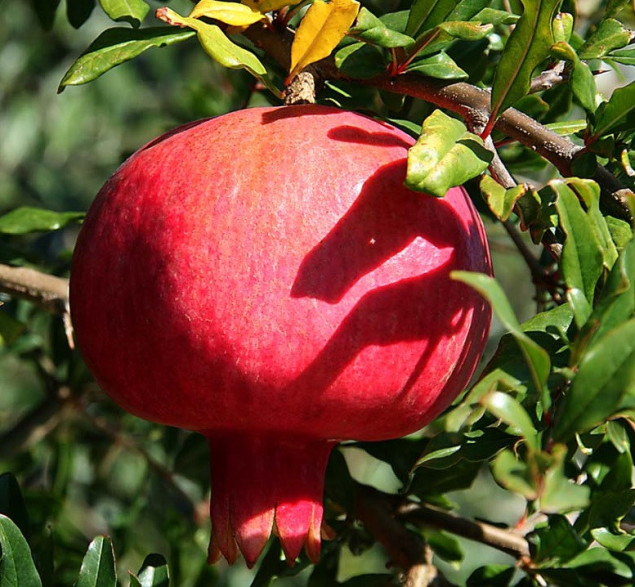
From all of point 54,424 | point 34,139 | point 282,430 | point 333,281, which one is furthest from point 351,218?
point 34,139

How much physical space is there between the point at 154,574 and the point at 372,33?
0.62 metres

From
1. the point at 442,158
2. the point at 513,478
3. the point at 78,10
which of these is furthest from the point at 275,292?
Result: the point at 78,10

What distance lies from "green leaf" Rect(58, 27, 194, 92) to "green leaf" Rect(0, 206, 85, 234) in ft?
1.47

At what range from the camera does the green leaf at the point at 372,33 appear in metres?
1.00

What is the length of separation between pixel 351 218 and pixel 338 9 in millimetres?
216

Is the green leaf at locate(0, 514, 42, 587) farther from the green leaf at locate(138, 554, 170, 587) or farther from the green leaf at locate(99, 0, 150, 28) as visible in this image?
the green leaf at locate(99, 0, 150, 28)

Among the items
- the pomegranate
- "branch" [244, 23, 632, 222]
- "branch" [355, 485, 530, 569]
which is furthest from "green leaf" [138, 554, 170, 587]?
"branch" [244, 23, 632, 222]

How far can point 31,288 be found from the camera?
1.46 m

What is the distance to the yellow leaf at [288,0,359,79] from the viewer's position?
0.97 metres

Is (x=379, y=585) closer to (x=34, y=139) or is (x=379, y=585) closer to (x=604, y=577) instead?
(x=604, y=577)

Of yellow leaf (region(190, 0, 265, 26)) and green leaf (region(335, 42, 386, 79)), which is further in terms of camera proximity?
green leaf (region(335, 42, 386, 79))

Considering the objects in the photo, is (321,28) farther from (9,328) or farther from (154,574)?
(9,328)

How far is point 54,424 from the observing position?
205 centimetres

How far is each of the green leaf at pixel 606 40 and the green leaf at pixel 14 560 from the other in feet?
2.59
